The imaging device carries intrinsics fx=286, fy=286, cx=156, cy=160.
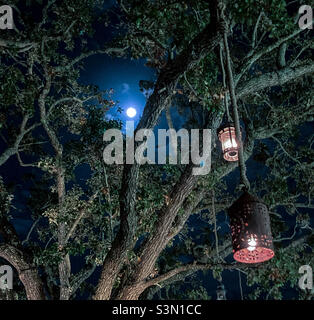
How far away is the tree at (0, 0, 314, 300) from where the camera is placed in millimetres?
3904

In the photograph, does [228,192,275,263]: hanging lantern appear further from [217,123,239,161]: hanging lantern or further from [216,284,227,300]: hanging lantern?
[216,284,227,300]: hanging lantern

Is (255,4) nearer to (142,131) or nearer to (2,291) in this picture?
(142,131)

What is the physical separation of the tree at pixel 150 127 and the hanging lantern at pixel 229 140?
701 mm

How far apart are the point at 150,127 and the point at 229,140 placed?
111cm

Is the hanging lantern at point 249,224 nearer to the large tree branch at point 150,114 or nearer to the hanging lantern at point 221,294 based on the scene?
the large tree branch at point 150,114

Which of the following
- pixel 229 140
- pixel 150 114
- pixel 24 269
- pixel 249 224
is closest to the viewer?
pixel 249 224

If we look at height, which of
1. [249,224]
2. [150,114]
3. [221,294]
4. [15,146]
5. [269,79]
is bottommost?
[221,294]

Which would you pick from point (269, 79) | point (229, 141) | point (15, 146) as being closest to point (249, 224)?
point (229, 141)

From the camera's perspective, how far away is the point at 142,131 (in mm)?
3725

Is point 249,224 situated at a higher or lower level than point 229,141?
lower

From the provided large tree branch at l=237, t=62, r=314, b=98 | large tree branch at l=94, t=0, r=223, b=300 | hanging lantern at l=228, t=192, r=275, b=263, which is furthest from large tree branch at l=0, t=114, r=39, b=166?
hanging lantern at l=228, t=192, r=275, b=263

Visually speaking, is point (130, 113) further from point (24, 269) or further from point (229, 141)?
point (229, 141)

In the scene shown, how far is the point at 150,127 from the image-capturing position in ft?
12.3
